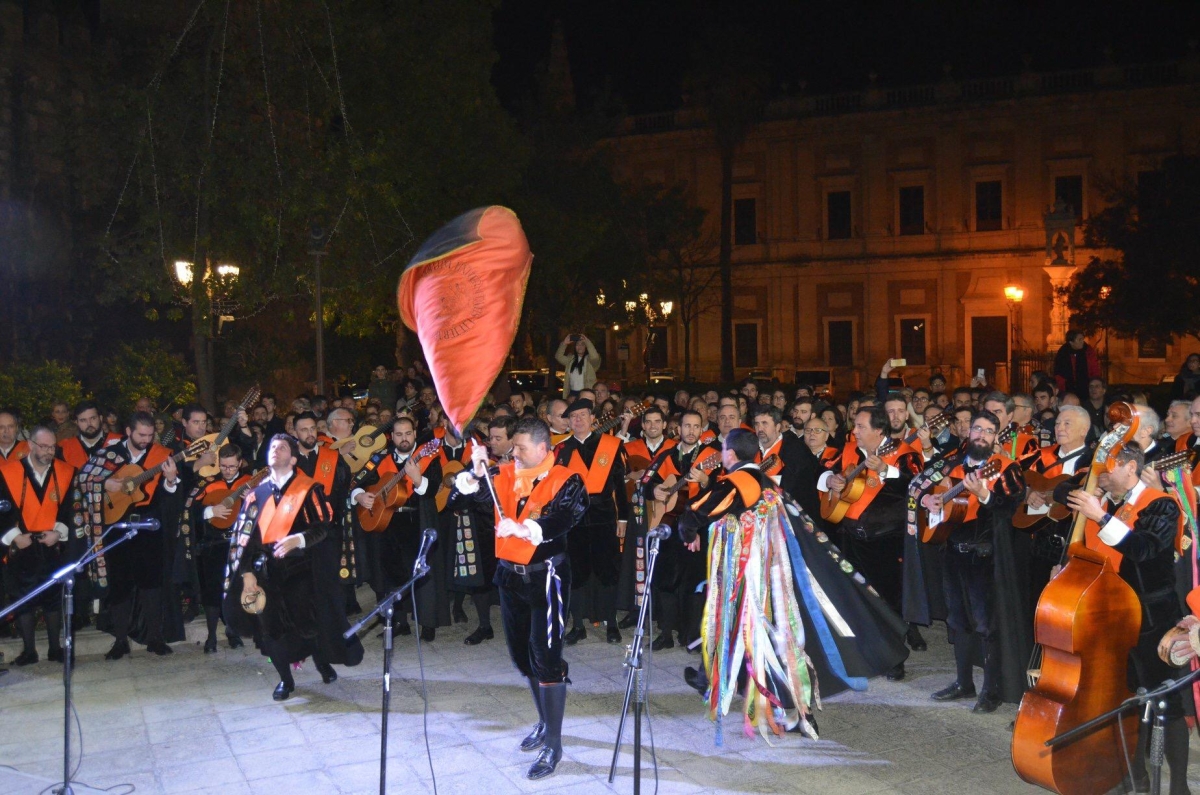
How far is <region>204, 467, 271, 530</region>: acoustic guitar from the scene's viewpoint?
26.7 ft

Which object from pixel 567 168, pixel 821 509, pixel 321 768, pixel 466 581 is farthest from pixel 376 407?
pixel 567 168

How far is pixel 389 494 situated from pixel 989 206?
1465 inches

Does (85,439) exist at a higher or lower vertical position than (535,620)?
higher

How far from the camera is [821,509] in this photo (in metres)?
8.53

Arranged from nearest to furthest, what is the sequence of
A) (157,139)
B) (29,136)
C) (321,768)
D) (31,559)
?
(321,768), (31,559), (157,139), (29,136)

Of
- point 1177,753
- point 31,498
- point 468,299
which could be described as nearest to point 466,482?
point 468,299

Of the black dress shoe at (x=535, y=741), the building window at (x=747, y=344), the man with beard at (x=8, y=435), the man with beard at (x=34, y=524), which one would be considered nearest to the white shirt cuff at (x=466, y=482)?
the black dress shoe at (x=535, y=741)

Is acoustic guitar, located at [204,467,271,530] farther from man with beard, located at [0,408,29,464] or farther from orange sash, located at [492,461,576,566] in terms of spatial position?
orange sash, located at [492,461,576,566]

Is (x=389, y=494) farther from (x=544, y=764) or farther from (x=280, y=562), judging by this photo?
(x=544, y=764)

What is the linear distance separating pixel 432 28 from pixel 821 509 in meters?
16.1

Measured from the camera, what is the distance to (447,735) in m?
6.62

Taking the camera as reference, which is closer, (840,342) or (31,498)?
(31,498)

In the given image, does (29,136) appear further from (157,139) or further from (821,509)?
(821,509)

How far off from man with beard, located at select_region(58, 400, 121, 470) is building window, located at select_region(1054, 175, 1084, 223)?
1471 inches
